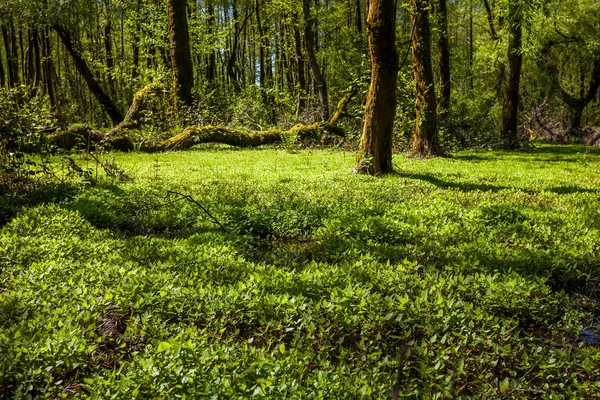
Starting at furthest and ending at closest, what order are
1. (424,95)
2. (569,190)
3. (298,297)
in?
1. (424,95)
2. (569,190)
3. (298,297)

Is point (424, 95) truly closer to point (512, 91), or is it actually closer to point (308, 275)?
point (512, 91)

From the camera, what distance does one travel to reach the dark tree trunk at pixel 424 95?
15125 millimetres

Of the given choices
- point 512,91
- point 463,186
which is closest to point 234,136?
point 463,186

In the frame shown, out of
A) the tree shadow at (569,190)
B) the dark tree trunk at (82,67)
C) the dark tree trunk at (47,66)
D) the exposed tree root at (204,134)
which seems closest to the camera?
the tree shadow at (569,190)

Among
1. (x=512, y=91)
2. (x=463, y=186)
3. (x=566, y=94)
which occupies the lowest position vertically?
(x=463, y=186)

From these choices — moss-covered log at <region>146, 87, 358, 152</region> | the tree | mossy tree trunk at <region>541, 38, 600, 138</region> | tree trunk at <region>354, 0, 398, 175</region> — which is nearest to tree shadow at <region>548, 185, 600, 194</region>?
tree trunk at <region>354, 0, 398, 175</region>

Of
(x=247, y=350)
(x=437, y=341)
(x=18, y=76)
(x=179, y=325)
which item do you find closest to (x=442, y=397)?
(x=437, y=341)

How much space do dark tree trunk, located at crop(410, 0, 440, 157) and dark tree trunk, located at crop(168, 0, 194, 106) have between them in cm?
A: 1102

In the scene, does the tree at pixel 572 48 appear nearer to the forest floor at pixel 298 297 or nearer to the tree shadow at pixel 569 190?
the tree shadow at pixel 569 190

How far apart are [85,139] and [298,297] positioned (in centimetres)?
1299

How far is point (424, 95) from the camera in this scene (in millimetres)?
15461

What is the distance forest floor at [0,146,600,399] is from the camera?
9.70ft

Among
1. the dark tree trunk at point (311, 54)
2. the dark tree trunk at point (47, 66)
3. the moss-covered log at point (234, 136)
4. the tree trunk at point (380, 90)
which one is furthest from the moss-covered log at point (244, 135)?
the dark tree trunk at point (47, 66)

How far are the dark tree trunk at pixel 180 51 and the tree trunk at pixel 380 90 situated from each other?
1292 centimetres
